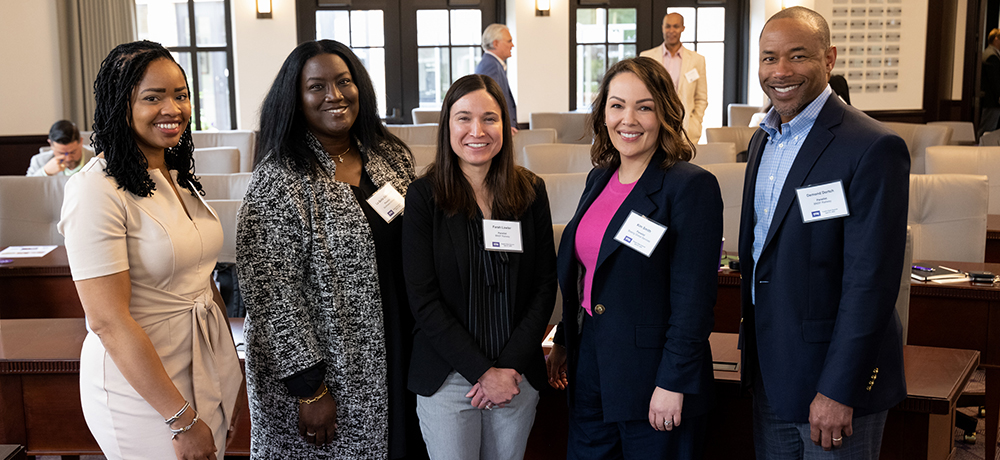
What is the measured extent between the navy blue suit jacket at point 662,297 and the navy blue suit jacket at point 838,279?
0.45 feet

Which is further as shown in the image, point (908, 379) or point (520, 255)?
point (908, 379)

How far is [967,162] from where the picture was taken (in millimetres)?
4348

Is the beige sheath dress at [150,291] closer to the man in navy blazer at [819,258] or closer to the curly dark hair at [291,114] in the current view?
the curly dark hair at [291,114]

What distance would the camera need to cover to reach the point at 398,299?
76.5 inches

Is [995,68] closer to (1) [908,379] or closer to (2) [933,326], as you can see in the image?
(2) [933,326]

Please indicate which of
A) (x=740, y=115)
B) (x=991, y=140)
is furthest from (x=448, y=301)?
(x=991, y=140)

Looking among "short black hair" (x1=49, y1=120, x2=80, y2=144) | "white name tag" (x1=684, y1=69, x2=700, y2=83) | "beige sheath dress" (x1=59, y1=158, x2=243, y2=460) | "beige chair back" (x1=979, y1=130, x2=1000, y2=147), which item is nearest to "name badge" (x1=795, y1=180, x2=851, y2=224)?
"beige sheath dress" (x1=59, y1=158, x2=243, y2=460)

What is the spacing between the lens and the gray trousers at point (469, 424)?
1784 millimetres

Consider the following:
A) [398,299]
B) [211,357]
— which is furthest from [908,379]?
[211,357]

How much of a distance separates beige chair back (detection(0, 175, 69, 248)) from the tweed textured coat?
299 centimetres

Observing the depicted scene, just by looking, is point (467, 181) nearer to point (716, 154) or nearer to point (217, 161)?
point (716, 154)

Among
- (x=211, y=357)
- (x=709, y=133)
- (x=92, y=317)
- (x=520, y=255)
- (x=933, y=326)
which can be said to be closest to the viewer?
(x=92, y=317)

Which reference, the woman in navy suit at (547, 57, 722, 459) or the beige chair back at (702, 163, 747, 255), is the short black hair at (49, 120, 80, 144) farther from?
the woman in navy suit at (547, 57, 722, 459)

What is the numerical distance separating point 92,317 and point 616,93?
47.5 inches
